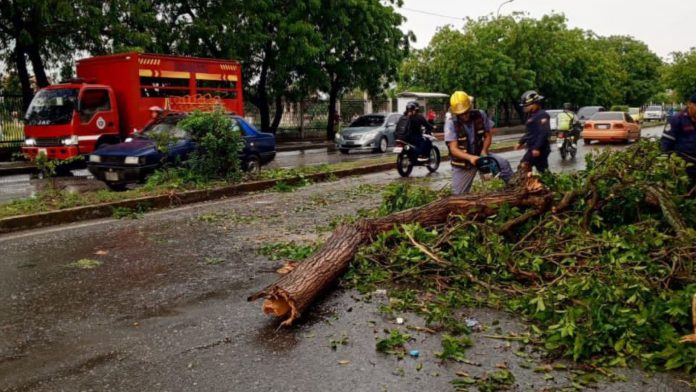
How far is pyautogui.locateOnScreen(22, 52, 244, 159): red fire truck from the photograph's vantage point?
52.7 feet

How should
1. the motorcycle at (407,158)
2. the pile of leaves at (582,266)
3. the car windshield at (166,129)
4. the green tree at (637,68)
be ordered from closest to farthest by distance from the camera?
1. the pile of leaves at (582,266)
2. the car windshield at (166,129)
3. the motorcycle at (407,158)
4. the green tree at (637,68)

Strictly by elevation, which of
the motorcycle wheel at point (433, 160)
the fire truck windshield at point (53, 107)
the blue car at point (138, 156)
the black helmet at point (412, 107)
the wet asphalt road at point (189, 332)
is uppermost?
the fire truck windshield at point (53, 107)

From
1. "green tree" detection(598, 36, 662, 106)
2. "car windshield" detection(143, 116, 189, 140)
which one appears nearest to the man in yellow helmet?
"car windshield" detection(143, 116, 189, 140)

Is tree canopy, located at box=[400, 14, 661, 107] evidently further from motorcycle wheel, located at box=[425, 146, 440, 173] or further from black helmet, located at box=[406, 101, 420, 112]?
black helmet, located at box=[406, 101, 420, 112]

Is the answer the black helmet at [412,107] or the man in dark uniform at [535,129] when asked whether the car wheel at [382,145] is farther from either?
the man in dark uniform at [535,129]

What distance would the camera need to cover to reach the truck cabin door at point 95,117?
16109 millimetres

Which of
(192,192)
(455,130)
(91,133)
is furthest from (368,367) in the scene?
(91,133)

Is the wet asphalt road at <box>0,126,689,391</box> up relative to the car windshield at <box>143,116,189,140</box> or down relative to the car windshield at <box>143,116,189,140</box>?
down

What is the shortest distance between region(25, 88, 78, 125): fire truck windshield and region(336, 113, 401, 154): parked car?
9.45 meters

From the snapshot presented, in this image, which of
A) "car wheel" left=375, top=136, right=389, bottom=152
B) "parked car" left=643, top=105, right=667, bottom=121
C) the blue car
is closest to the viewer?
the blue car

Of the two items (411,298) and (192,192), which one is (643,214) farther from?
(192,192)

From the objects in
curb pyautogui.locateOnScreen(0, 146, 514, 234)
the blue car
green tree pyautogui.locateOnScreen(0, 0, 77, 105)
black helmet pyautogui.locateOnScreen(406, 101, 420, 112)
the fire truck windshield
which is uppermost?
green tree pyautogui.locateOnScreen(0, 0, 77, 105)

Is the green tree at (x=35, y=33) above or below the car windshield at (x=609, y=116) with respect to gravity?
above

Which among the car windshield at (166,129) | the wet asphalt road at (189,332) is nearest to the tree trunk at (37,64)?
the car windshield at (166,129)
